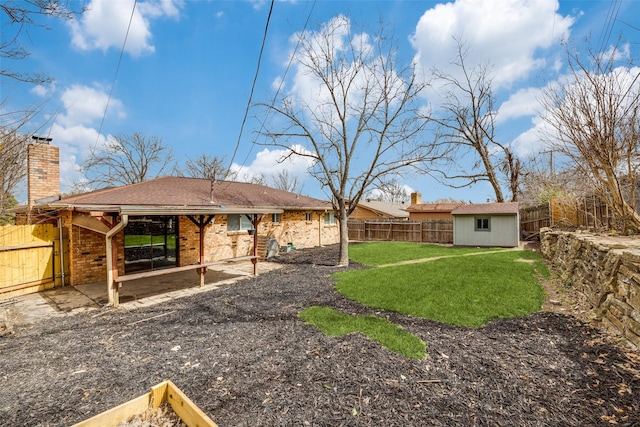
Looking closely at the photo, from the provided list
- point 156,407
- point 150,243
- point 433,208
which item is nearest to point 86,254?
point 150,243

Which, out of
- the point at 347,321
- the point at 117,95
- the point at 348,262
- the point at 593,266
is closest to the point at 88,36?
the point at 117,95

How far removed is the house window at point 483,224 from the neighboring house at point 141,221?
12066 millimetres

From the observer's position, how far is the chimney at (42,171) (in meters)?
9.05

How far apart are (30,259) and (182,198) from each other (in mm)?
4473

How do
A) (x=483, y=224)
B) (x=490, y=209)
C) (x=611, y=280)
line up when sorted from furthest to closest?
(x=483, y=224)
(x=490, y=209)
(x=611, y=280)

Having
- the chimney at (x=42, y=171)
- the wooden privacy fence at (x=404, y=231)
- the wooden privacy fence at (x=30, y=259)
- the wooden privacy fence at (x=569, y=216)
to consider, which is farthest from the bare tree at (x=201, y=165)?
the wooden privacy fence at (x=569, y=216)

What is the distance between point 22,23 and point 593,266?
1105 centimetres

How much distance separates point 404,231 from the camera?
21.8m

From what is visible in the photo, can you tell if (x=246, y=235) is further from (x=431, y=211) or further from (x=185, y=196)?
(x=431, y=211)

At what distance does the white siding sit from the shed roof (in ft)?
27.8

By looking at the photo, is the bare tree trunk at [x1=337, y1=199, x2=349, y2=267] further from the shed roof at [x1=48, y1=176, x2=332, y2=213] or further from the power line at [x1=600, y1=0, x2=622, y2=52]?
the power line at [x1=600, y1=0, x2=622, y2=52]

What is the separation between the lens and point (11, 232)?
7824 millimetres

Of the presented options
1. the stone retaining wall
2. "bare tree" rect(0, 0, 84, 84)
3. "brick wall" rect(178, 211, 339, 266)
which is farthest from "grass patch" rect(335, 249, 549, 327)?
"bare tree" rect(0, 0, 84, 84)

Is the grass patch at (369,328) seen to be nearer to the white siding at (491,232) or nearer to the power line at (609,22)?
the power line at (609,22)
